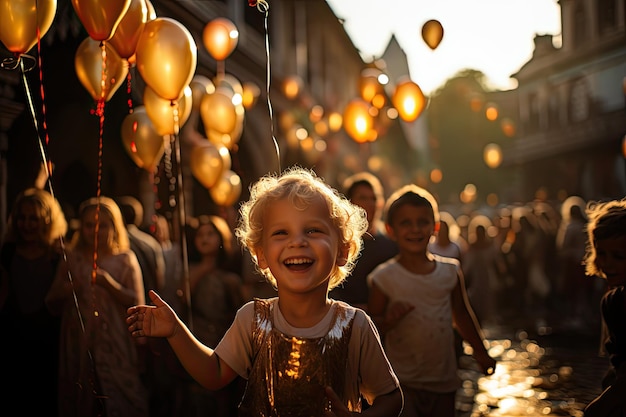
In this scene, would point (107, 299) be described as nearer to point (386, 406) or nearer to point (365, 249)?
point (365, 249)

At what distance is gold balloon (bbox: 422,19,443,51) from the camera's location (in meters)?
6.61

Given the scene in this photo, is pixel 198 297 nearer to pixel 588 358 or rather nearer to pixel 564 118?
pixel 588 358

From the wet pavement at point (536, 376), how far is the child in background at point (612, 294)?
2.68 metres

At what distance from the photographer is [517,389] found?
6676 millimetres

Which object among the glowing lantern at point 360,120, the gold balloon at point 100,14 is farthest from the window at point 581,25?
the gold balloon at point 100,14

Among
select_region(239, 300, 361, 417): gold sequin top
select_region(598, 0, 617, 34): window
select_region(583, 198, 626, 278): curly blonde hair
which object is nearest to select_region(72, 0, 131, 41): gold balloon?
select_region(239, 300, 361, 417): gold sequin top

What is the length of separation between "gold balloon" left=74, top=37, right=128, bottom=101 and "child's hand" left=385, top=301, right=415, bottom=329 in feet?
6.70

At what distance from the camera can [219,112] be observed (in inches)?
244

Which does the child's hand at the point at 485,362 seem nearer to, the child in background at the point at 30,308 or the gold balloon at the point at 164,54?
the gold balloon at the point at 164,54

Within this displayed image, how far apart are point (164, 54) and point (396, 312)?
1.82 m

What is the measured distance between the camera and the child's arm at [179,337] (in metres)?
2.24

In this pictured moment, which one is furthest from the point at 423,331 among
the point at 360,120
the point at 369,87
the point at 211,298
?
the point at 369,87

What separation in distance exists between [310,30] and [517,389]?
14650mm

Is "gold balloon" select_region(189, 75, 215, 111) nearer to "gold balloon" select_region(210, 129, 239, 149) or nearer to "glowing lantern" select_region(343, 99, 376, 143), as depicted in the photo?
"gold balloon" select_region(210, 129, 239, 149)
